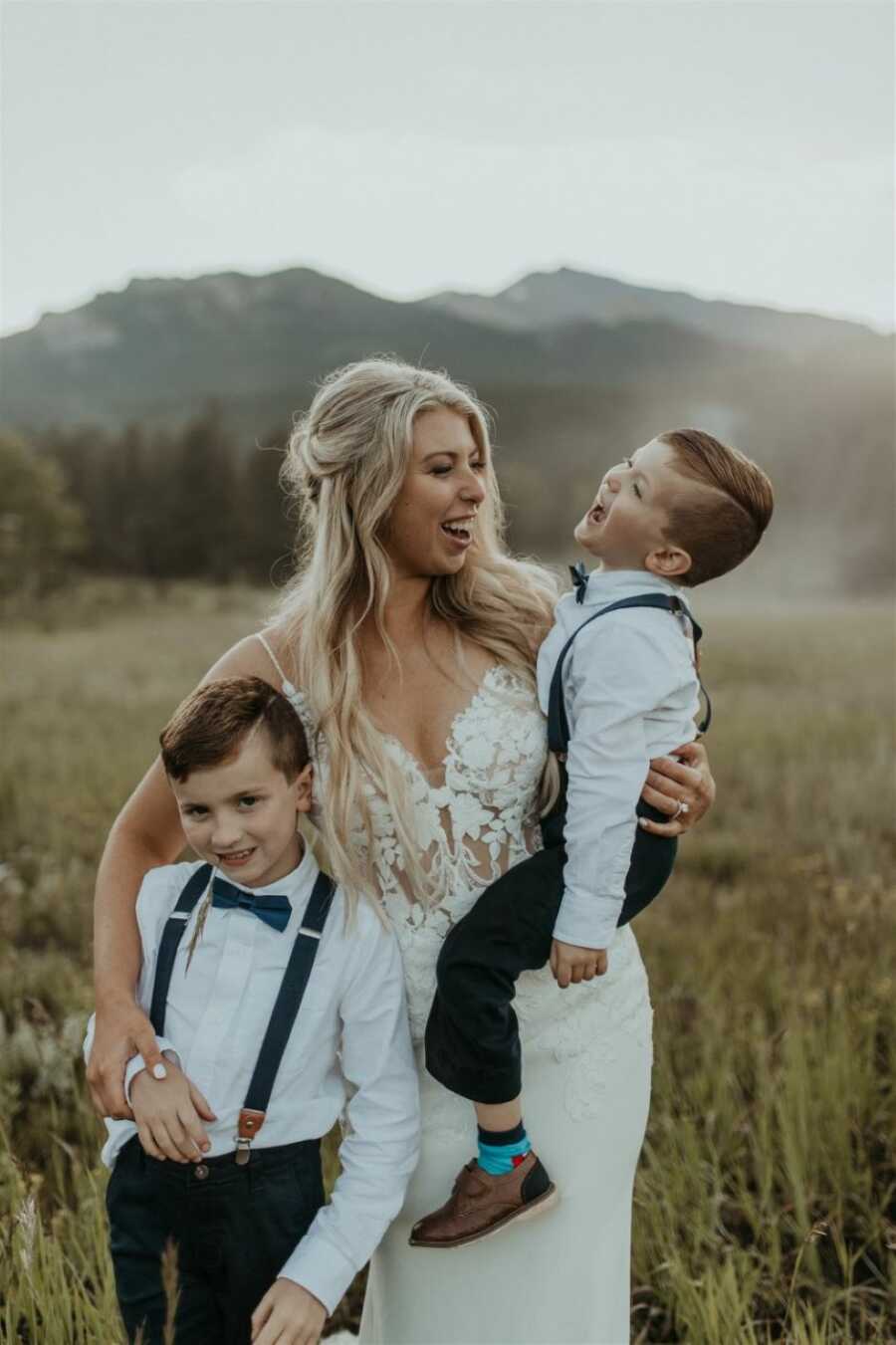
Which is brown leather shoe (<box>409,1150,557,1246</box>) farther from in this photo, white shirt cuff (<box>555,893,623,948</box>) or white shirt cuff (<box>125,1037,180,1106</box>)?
white shirt cuff (<box>125,1037,180,1106</box>)

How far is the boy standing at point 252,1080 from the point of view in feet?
7.81

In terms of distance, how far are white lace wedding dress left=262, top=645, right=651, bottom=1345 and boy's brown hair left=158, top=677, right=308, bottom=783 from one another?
Result: 38cm

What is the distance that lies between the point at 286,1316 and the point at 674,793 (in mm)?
1356

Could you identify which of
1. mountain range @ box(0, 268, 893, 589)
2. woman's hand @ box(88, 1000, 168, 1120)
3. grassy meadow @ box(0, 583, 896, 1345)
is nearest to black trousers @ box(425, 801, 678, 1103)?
woman's hand @ box(88, 1000, 168, 1120)

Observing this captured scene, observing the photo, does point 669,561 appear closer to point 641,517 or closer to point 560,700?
point 641,517

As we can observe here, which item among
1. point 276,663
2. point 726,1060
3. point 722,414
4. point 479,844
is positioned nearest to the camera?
point 479,844

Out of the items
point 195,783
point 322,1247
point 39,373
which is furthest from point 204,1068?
point 39,373

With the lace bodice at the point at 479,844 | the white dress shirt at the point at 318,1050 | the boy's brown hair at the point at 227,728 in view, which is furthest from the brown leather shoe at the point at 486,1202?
the boy's brown hair at the point at 227,728

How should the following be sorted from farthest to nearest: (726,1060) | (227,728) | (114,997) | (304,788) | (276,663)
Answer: (726,1060)
(276,663)
(304,788)
(114,997)
(227,728)

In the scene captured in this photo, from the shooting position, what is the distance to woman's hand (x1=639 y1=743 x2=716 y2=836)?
2.66 m

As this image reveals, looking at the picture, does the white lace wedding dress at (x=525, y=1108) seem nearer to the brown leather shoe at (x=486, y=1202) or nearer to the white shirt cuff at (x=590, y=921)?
the brown leather shoe at (x=486, y=1202)

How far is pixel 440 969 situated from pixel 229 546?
6280 centimetres

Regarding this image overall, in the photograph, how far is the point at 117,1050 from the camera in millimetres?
2479

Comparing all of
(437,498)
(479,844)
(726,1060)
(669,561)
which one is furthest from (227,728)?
(726,1060)
